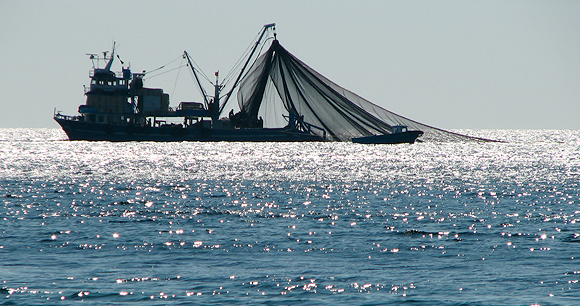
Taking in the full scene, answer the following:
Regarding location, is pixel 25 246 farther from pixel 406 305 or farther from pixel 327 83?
pixel 327 83

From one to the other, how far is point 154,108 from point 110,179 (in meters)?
93.7

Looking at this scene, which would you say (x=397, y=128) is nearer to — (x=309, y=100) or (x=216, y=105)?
(x=309, y=100)

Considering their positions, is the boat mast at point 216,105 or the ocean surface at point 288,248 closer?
the ocean surface at point 288,248

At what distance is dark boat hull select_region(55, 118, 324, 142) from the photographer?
155 meters

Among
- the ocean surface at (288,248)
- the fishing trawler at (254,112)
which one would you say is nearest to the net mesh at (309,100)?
the fishing trawler at (254,112)

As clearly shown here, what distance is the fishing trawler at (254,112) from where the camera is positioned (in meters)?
155

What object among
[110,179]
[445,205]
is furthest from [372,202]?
[110,179]

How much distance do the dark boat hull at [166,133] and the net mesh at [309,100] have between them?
4.28 meters

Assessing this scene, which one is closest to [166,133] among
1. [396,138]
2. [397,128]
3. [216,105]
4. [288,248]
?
[216,105]

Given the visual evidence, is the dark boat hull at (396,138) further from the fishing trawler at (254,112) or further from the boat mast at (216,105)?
the boat mast at (216,105)

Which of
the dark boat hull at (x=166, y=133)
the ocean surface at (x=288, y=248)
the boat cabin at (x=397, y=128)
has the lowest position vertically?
the ocean surface at (x=288, y=248)

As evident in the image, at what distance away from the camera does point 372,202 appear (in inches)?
1752

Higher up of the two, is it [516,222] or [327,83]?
[327,83]

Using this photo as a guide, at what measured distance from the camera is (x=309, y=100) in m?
166
